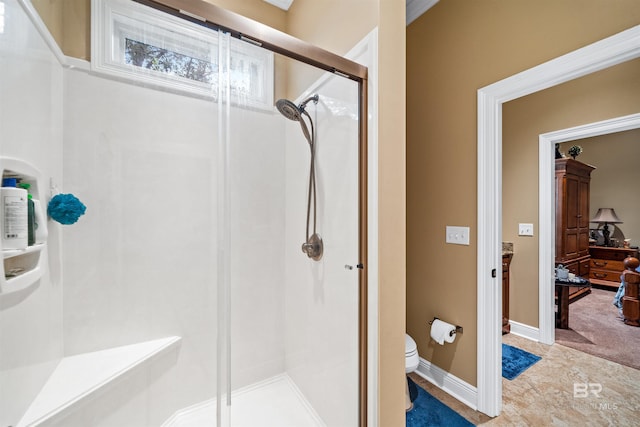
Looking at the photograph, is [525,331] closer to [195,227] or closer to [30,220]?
[195,227]

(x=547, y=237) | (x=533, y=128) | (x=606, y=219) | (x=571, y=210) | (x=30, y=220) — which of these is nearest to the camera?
(x=30, y=220)

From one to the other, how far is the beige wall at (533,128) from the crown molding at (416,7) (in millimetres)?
1599

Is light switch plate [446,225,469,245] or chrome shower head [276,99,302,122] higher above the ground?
chrome shower head [276,99,302,122]

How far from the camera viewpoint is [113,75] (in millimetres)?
1076

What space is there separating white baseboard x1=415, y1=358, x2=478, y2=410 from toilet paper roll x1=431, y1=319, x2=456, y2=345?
289mm

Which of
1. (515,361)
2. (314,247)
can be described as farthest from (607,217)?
(314,247)

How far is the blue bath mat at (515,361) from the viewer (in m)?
2.11

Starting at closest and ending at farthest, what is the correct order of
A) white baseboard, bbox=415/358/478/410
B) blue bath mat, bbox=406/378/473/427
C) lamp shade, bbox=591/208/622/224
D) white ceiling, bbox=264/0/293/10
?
blue bath mat, bbox=406/378/473/427, white baseboard, bbox=415/358/478/410, white ceiling, bbox=264/0/293/10, lamp shade, bbox=591/208/622/224

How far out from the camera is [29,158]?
2.94ft

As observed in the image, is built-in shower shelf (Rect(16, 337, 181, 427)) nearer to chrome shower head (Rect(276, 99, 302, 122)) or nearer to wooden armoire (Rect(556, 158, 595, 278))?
chrome shower head (Rect(276, 99, 302, 122))

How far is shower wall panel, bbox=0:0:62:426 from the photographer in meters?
0.80

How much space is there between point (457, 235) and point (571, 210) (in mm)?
3103

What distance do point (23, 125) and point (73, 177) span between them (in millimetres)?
229

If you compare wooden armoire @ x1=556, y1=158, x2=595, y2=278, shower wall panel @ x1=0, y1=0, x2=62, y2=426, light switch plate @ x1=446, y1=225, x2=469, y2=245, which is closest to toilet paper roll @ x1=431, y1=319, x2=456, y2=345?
light switch plate @ x1=446, y1=225, x2=469, y2=245
